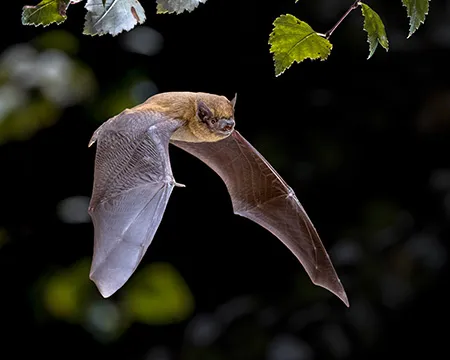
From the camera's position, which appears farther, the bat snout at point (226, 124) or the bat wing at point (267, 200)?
the bat wing at point (267, 200)

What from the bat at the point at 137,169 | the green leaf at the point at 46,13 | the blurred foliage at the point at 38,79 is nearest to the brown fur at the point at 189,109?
the bat at the point at 137,169

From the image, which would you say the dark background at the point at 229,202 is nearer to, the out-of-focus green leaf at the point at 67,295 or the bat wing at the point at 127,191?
the out-of-focus green leaf at the point at 67,295

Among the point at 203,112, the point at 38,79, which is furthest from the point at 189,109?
the point at 38,79

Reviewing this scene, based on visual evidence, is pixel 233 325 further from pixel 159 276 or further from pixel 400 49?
pixel 400 49

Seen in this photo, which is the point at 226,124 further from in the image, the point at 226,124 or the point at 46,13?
the point at 46,13

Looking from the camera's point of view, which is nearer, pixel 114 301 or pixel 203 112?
pixel 203 112

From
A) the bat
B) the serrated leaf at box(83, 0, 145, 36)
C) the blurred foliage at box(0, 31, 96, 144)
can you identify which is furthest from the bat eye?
the blurred foliage at box(0, 31, 96, 144)
